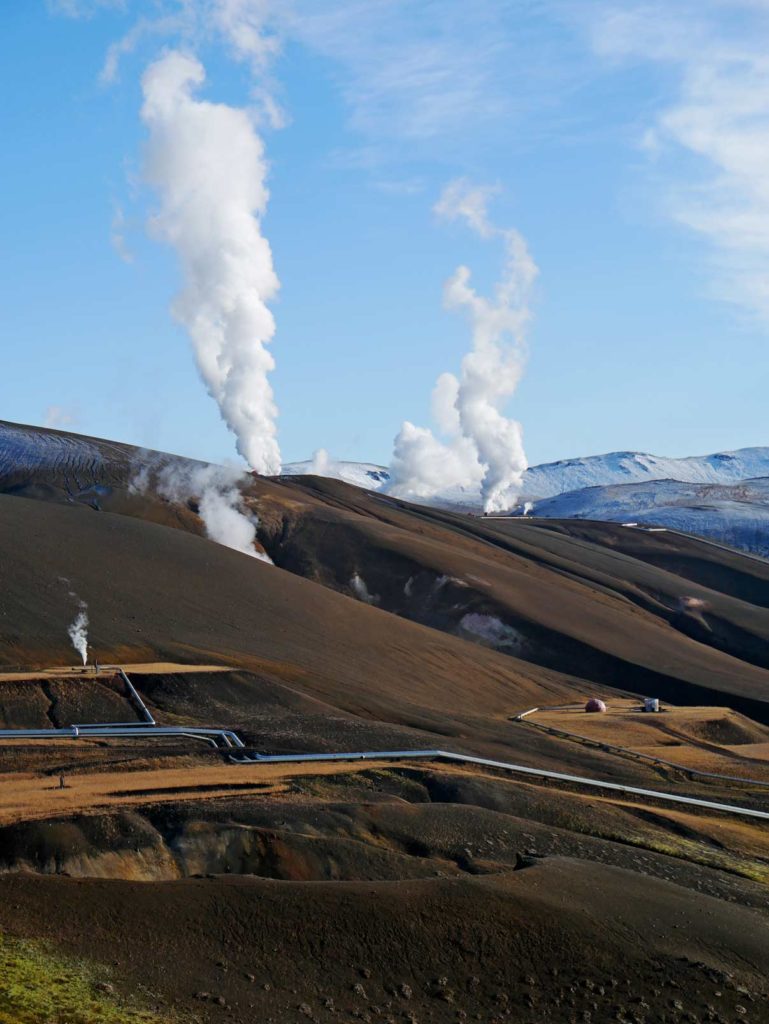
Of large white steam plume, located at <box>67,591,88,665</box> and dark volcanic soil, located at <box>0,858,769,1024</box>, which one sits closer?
dark volcanic soil, located at <box>0,858,769,1024</box>

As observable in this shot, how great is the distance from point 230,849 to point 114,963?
8.10m

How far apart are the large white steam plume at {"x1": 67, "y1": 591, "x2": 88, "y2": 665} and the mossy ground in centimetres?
4089

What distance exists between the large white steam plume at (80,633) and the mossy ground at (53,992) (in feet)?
134

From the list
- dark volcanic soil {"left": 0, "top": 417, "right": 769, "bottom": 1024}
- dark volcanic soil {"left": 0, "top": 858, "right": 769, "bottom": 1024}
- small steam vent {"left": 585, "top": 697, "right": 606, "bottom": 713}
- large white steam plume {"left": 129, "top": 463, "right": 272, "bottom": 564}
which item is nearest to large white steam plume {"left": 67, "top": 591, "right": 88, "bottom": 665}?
dark volcanic soil {"left": 0, "top": 417, "right": 769, "bottom": 1024}

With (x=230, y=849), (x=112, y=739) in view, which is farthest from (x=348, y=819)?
(x=112, y=739)

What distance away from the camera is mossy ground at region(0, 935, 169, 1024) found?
74.8ft

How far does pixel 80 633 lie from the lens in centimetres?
6775

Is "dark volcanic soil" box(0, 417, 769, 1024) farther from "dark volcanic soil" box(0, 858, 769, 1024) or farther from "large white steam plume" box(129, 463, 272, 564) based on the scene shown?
"large white steam plume" box(129, 463, 272, 564)

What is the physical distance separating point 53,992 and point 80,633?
148 feet

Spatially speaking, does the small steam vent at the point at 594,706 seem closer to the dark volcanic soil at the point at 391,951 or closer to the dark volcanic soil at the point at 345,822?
the dark volcanic soil at the point at 345,822

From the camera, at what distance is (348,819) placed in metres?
37.7

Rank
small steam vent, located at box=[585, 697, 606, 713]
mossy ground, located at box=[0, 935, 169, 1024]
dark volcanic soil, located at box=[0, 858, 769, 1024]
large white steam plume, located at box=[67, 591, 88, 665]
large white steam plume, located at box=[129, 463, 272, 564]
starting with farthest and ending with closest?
large white steam plume, located at box=[129, 463, 272, 564]
small steam vent, located at box=[585, 697, 606, 713]
large white steam plume, located at box=[67, 591, 88, 665]
dark volcanic soil, located at box=[0, 858, 769, 1024]
mossy ground, located at box=[0, 935, 169, 1024]

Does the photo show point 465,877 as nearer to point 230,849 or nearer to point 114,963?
point 230,849

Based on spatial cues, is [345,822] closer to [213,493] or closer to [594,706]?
[594,706]
